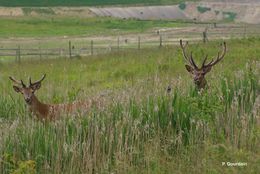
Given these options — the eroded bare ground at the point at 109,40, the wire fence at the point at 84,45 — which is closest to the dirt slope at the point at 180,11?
the eroded bare ground at the point at 109,40

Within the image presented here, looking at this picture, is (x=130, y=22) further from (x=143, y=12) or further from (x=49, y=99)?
(x=49, y=99)

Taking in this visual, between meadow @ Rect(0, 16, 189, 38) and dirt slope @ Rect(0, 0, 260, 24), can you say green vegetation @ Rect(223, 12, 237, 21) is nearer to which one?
dirt slope @ Rect(0, 0, 260, 24)

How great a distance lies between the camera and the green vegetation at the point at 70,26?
295 ft

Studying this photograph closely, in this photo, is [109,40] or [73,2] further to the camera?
[73,2]

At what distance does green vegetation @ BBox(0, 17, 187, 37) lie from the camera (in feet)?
295

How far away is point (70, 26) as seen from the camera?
10275 centimetres

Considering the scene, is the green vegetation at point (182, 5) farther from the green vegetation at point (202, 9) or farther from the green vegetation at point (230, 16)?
the green vegetation at point (230, 16)

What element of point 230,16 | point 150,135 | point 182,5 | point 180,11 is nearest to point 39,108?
point 150,135

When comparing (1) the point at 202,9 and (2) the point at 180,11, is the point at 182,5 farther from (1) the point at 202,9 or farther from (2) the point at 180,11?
(1) the point at 202,9

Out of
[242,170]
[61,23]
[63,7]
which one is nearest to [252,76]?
[242,170]

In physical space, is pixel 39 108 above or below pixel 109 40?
above

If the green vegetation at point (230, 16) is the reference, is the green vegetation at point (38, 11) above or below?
above

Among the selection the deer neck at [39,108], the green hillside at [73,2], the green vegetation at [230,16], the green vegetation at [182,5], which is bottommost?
the deer neck at [39,108]

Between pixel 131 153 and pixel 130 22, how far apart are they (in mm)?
102231
